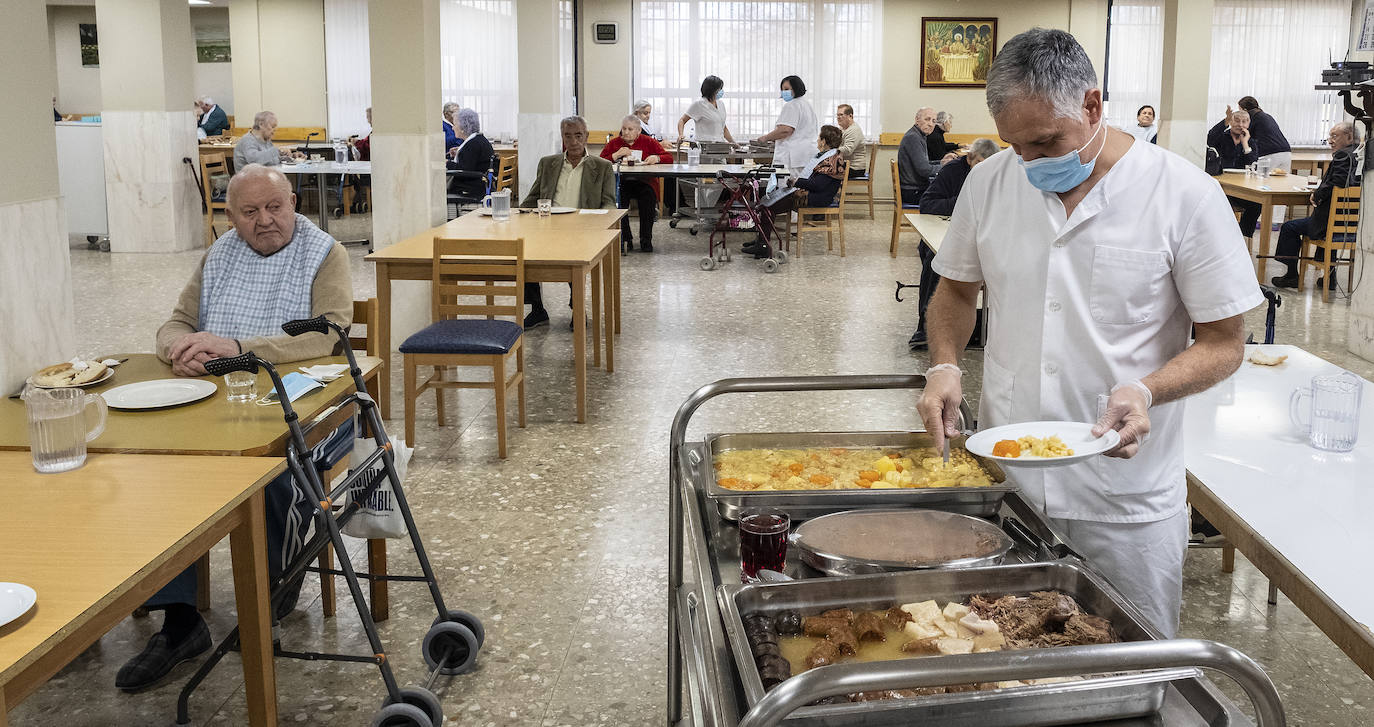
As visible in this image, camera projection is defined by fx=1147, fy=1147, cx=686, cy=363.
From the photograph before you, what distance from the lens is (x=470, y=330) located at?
15.7 ft

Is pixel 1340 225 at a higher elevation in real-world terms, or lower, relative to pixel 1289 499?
higher

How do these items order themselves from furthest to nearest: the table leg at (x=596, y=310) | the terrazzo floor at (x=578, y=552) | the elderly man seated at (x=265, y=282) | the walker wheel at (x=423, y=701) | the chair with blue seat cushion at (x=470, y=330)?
the table leg at (x=596, y=310), the chair with blue seat cushion at (x=470, y=330), the elderly man seated at (x=265, y=282), the terrazzo floor at (x=578, y=552), the walker wheel at (x=423, y=701)

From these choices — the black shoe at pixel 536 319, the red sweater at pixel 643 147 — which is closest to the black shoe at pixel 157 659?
the black shoe at pixel 536 319

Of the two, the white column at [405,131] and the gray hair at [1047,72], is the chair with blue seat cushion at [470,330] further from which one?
the gray hair at [1047,72]

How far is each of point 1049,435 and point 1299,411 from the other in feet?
4.16

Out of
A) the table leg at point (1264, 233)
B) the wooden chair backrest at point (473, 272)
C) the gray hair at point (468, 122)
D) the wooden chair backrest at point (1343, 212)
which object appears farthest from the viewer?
the gray hair at point (468, 122)

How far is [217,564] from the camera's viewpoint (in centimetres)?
361

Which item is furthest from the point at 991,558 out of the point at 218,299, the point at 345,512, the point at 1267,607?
the point at 218,299

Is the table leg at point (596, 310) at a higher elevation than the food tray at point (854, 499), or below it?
below

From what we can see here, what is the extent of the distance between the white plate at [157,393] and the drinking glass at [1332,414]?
2.59 metres

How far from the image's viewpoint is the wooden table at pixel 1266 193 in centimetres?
861

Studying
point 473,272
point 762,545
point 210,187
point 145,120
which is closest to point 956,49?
point 210,187

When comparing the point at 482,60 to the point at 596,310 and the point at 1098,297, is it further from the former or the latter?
the point at 1098,297

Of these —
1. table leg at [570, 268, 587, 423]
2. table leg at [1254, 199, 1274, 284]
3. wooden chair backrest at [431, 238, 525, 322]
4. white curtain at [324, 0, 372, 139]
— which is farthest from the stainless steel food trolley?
white curtain at [324, 0, 372, 139]
